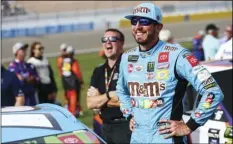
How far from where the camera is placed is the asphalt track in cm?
2830

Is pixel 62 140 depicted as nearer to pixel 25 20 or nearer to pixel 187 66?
pixel 187 66

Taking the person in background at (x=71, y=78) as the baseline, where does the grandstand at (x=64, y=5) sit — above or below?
above

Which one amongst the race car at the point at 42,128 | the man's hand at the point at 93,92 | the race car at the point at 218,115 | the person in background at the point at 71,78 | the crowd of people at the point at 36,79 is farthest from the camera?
the person in background at the point at 71,78

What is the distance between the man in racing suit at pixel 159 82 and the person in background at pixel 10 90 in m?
3.18

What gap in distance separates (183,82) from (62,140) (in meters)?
1.03

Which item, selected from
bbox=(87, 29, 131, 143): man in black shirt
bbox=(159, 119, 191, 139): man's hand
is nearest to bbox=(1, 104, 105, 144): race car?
bbox=(159, 119, 191, 139): man's hand

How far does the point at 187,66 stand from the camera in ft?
13.7

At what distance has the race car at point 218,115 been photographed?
22.1 feet

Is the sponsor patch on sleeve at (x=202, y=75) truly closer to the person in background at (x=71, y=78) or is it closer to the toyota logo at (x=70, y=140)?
the toyota logo at (x=70, y=140)

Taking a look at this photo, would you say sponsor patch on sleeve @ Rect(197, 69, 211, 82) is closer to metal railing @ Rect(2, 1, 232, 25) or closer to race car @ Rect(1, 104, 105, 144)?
race car @ Rect(1, 104, 105, 144)

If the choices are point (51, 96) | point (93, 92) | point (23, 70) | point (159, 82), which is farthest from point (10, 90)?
point (51, 96)

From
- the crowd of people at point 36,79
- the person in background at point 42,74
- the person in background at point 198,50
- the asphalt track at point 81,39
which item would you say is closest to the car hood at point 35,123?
the crowd of people at point 36,79

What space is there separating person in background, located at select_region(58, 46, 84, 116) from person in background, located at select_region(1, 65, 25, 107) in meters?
5.07

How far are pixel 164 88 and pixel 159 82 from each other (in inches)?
2.2
